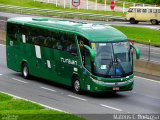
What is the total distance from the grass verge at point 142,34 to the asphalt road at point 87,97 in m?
18.2

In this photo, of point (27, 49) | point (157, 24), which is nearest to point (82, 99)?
point (27, 49)

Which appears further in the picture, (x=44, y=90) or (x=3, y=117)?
(x=44, y=90)

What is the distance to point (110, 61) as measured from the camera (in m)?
25.7

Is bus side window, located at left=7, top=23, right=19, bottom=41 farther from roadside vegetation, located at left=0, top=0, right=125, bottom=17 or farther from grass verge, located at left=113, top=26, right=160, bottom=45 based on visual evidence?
roadside vegetation, located at left=0, top=0, right=125, bottom=17

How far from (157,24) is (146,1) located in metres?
16.9

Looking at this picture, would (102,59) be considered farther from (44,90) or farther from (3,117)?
(3,117)

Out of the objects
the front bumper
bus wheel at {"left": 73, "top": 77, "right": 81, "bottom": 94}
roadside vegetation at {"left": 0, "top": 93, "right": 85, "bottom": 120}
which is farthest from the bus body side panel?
roadside vegetation at {"left": 0, "top": 93, "right": 85, "bottom": 120}

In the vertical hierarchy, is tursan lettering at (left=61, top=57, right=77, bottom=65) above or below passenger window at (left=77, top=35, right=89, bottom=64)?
below

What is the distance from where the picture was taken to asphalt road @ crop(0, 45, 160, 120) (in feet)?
75.3

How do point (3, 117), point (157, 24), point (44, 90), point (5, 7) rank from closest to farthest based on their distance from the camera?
point (3, 117), point (44, 90), point (157, 24), point (5, 7)

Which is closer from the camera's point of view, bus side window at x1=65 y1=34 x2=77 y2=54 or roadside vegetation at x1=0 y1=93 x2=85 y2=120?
roadside vegetation at x1=0 y1=93 x2=85 y2=120

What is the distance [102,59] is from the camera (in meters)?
25.6

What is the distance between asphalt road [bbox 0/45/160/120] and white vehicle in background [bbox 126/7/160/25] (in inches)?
1378

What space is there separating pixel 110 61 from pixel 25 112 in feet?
22.5
